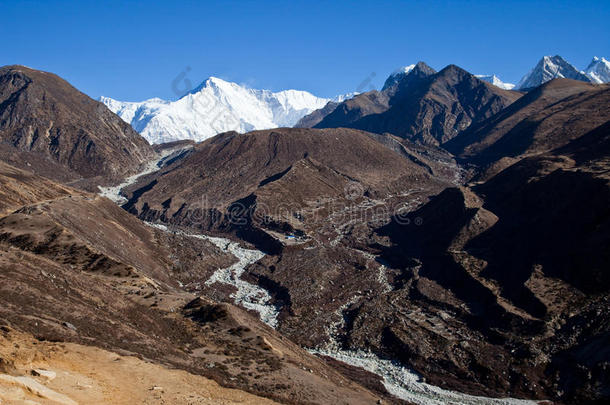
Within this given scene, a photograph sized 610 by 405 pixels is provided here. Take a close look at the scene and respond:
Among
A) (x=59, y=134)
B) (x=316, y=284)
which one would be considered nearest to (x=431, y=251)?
(x=316, y=284)

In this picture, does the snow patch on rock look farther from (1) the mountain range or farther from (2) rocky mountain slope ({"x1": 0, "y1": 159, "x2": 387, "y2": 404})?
(2) rocky mountain slope ({"x1": 0, "y1": 159, "x2": 387, "y2": 404})

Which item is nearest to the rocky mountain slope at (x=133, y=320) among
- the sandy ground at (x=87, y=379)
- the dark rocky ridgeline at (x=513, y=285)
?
the sandy ground at (x=87, y=379)

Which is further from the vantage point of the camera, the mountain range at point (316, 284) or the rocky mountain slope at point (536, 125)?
the rocky mountain slope at point (536, 125)

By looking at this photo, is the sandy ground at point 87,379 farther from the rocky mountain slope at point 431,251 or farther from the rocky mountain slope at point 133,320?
the rocky mountain slope at point 431,251

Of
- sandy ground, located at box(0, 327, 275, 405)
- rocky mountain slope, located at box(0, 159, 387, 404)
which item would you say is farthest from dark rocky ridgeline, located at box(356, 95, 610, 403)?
sandy ground, located at box(0, 327, 275, 405)

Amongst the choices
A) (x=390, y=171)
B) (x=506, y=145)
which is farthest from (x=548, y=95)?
(x=390, y=171)

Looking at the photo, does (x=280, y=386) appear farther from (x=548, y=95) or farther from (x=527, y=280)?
(x=548, y=95)
